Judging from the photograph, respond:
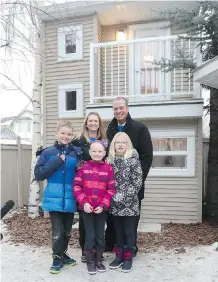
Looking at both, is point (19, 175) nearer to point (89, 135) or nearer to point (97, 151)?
point (89, 135)

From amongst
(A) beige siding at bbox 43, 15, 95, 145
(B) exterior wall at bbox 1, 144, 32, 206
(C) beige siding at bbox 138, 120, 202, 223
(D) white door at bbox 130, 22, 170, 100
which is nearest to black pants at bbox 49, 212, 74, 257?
(C) beige siding at bbox 138, 120, 202, 223

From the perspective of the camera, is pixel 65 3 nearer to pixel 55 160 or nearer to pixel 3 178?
pixel 3 178

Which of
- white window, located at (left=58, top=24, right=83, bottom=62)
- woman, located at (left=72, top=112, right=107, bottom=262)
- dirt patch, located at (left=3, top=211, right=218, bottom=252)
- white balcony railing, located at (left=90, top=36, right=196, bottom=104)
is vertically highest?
white window, located at (left=58, top=24, right=83, bottom=62)

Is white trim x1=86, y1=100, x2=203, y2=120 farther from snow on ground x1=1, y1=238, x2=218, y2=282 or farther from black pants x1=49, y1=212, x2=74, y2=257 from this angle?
black pants x1=49, y1=212, x2=74, y2=257

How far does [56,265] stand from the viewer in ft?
11.4

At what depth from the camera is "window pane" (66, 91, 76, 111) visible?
26.2ft

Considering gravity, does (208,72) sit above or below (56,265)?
above

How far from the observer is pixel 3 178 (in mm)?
7215

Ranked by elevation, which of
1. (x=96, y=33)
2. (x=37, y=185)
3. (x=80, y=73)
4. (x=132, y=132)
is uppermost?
(x=96, y=33)

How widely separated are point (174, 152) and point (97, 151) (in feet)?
11.0

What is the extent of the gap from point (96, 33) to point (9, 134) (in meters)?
15.3

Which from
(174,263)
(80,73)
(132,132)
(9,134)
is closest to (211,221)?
(174,263)

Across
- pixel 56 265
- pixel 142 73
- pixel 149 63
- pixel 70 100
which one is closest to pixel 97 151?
pixel 56 265

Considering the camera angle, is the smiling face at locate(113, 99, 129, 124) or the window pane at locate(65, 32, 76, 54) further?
the window pane at locate(65, 32, 76, 54)
